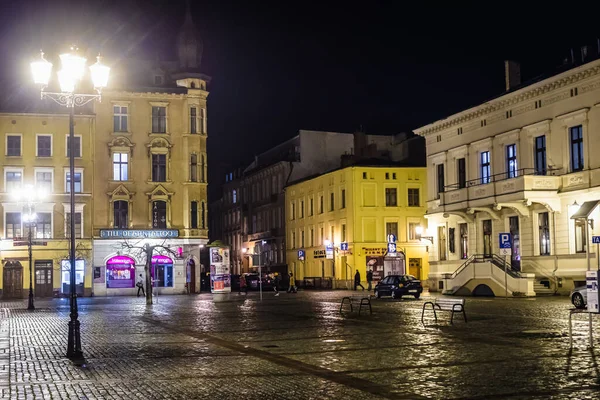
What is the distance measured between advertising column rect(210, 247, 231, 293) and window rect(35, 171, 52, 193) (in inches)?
614

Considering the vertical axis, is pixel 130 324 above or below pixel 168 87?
below

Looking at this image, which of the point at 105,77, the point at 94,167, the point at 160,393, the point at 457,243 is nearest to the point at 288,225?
the point at 94,167

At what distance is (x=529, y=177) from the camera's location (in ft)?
149

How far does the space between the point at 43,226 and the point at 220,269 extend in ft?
51.5

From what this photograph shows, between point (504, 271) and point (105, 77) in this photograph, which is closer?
point (105, 77)

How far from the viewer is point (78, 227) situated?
215 ft

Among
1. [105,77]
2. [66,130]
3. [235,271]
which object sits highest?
[66,130]

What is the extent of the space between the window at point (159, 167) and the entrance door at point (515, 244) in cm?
2951

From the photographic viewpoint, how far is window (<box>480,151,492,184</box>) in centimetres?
5253

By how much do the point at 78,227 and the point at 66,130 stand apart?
754 cm

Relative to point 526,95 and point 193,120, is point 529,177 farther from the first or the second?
point 193,120

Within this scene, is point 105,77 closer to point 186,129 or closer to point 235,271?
point 186,129

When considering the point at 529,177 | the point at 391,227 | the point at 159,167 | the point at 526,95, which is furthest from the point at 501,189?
the point at 159,167

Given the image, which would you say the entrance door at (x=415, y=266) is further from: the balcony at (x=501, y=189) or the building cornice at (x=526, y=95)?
the building cornice at (x=526, y=95)
